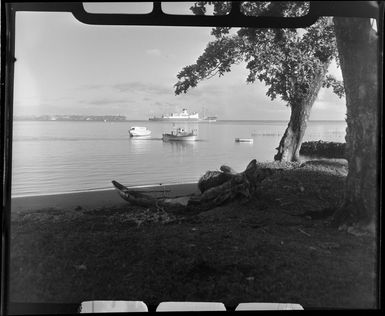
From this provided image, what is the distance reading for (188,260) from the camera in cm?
224

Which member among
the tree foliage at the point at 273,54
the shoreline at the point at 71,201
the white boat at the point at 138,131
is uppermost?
the tree foliage at the point at 273,54

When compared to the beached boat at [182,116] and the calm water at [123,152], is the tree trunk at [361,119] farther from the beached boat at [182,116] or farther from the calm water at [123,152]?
the beached boat at [182,116]

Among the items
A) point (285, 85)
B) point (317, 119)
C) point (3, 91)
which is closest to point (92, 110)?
point (3, 91)

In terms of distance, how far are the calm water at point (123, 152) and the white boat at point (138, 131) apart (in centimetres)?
3

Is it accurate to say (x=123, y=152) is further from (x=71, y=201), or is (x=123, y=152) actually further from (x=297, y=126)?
(x=297, y=126)

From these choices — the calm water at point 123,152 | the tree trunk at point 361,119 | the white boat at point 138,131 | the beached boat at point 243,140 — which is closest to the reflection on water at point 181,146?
the calm water at point 123,152

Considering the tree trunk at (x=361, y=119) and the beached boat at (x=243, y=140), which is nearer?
the tree trunk at (x=361, y=119)

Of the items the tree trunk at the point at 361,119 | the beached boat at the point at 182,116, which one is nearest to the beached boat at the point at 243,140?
the beached boat at the point at 182,116

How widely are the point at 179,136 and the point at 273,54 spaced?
0.73 meters

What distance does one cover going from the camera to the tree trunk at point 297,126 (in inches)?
98.8

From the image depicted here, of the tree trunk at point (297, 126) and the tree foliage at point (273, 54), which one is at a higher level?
the tree foliage at point (273, 54)

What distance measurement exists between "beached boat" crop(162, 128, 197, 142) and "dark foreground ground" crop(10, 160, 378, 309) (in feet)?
1.66

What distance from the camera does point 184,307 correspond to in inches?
87.2

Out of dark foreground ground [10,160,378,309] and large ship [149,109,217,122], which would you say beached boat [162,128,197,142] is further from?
dark foreground ground [10,160,378,309]
